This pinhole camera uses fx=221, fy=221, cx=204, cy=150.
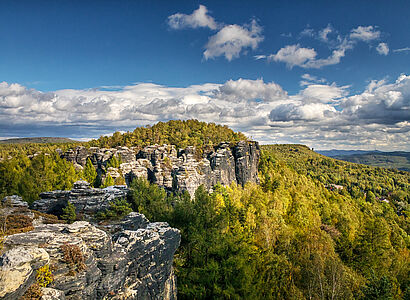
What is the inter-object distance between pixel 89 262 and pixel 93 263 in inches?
11.1

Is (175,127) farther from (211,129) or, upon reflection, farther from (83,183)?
(83,183)

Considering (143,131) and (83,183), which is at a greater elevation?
(143,131)

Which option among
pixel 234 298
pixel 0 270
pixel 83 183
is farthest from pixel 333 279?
pixel 83 183

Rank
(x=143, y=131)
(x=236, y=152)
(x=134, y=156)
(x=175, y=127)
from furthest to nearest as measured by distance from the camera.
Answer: (x=175, y=127), (x=143, y=131), (x=236, y=152), (x=134, y=156)

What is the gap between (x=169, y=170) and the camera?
205ft

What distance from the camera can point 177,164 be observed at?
6731 centimetres

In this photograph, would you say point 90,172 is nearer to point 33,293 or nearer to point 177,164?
point 177,164

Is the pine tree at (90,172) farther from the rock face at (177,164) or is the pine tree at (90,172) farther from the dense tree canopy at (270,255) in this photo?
the dense tree canopy at (270,255)

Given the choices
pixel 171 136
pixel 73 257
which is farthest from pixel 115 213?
pixel 171 136

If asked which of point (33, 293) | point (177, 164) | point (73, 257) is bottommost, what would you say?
point (177, 164)

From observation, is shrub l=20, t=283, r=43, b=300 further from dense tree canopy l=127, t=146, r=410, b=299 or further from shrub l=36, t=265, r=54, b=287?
dense tree canopy l=127, t=146, r=410, b=299

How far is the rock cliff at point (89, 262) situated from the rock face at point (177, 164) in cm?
3607

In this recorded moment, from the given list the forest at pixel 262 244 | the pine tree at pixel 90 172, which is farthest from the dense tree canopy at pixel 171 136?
the forest at pixel 262 244

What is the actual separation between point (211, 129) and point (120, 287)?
89.2 metres
